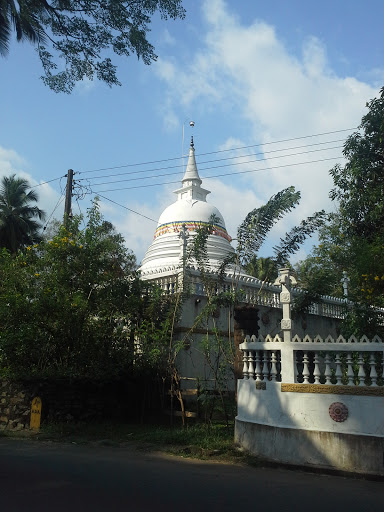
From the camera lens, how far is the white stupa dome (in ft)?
74.3

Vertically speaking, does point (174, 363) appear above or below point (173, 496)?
above

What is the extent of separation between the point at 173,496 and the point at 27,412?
7306mm

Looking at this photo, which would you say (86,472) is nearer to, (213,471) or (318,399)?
(213,471)

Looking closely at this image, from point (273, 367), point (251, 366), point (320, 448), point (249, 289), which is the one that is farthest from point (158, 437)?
point (249, 289)

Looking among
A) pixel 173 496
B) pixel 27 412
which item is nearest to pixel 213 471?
pixel 173 496

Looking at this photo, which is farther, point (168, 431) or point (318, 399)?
point (168, 431)

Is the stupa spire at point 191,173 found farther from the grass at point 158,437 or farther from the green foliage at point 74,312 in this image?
the grass at point 158,437

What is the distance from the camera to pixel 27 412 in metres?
11.9

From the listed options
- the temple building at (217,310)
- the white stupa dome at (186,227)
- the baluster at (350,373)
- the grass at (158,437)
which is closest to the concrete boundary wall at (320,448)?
the grass at (158,437)

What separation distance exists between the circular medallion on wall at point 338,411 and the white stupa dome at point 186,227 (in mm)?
12912

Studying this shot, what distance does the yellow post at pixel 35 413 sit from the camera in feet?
38.1

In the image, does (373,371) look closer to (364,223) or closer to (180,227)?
(364,223)

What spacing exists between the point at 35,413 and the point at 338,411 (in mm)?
7465

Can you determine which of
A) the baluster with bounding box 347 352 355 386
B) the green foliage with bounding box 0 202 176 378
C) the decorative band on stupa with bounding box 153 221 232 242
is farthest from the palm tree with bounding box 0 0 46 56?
the decorative band on stupa with bounding box 153 221 232 242
